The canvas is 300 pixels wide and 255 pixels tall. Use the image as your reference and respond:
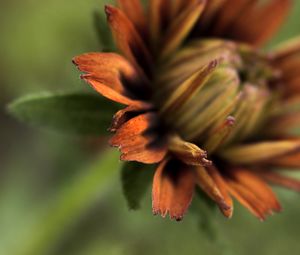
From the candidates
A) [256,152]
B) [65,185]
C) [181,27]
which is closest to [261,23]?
[181,27]

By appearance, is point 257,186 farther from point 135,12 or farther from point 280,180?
point 135,12

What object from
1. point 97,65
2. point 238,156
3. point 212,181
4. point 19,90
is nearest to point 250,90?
point 238,156

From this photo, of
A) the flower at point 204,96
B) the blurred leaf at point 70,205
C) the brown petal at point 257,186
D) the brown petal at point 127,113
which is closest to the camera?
the brown petal at point 127,113

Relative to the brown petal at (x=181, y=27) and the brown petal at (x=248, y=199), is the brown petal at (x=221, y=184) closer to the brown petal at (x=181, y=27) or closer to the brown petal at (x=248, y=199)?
the brown petal at (x=248, y=199)

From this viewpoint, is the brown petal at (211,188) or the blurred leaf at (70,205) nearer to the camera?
the brown petal at (211,188)

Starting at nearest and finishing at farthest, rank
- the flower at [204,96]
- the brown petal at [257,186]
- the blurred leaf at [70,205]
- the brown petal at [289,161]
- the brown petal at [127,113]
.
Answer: the brown petal at [127,113], the flower at [204,96], the brown petal at [257,186], the brown petal at [289,161], the blurred leaf at [70,205]

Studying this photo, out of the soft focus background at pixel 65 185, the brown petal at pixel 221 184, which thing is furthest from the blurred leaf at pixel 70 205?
the brown petal at pixel 221 184

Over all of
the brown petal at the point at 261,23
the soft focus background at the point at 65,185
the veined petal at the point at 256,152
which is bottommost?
the soft focus background at the point at 65,185
